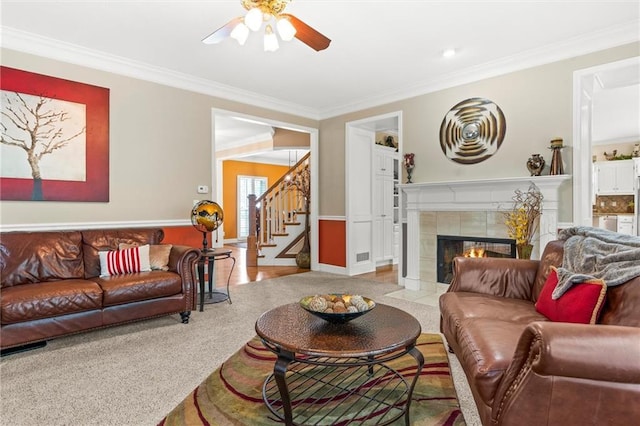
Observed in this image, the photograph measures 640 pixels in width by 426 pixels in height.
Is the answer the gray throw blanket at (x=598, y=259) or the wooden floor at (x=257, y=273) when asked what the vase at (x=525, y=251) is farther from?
the wooden floor at (x=257, y=273)

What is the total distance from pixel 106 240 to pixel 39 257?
54cm

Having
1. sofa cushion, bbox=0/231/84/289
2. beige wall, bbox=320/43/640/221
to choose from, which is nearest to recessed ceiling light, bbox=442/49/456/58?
beige wall, bbox=320/43/640/221

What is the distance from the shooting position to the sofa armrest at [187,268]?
11.1 ft

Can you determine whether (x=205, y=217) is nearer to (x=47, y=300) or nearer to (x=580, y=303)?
(x=47, y=300)

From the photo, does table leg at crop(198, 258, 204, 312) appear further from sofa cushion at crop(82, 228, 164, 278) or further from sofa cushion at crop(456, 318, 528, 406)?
sofa cushion at crop(456, 318, 528, 406)

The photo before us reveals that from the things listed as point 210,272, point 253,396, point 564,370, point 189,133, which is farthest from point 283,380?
point 189,133

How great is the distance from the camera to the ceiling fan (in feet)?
7.32

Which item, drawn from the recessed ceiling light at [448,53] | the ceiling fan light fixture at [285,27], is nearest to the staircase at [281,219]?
the recessed ceiling light at [448,53]

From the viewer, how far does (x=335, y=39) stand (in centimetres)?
346

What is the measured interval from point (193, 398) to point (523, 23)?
12.7ft

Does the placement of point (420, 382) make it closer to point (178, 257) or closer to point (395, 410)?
point (395, 410)

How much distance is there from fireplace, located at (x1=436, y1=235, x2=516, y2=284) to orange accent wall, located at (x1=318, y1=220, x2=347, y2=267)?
1.63 meters

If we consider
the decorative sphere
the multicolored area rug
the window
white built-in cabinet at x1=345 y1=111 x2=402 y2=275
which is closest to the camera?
the multicolored area rug

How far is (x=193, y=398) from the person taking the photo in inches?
79.1
